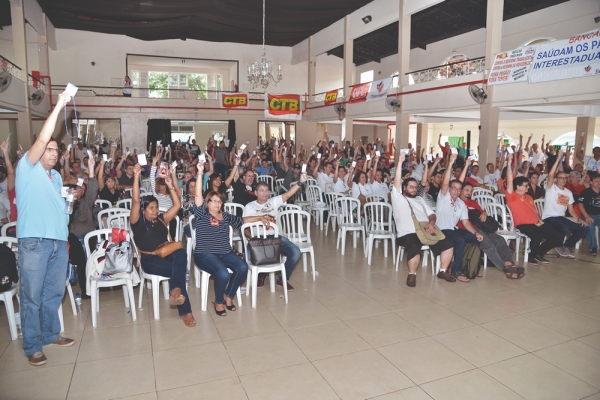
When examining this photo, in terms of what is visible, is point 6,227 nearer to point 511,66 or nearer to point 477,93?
point 511,66

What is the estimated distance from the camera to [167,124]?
52.2 feet

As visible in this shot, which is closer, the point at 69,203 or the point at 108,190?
the point at 69,203

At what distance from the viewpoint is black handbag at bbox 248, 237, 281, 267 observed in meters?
3.49

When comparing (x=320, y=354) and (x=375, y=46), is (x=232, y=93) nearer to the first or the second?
(x=375, y=46)

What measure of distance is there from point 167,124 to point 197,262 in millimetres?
13549

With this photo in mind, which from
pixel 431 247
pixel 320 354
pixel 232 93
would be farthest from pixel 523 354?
→ pixel 232 93

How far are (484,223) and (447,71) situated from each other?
22.9 feet

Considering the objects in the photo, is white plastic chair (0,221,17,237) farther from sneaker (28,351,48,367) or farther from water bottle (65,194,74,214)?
sneaker (28,351,48,367)

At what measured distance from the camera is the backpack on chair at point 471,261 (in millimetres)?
4273

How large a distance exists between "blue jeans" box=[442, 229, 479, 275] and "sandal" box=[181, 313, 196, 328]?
8.98 ft

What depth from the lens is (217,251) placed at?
3.55 meters

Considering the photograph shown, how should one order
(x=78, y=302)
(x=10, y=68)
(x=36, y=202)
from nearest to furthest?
(x=36, y=202)
(x=78, y=302)
(x=10, y=68)

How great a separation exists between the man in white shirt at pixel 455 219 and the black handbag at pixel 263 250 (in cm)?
199

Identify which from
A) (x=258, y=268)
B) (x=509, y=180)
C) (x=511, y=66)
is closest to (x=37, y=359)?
(x=258, y=268)
